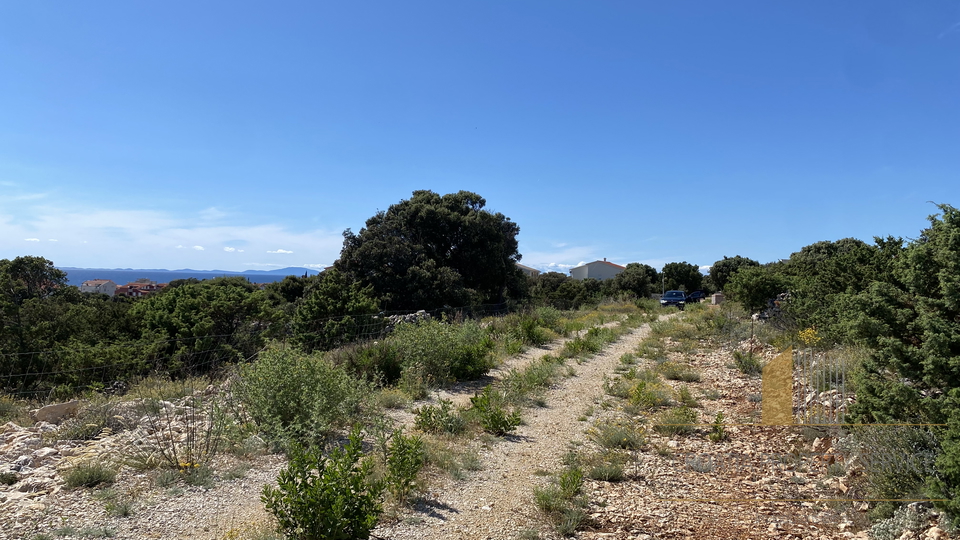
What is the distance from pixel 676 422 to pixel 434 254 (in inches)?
733

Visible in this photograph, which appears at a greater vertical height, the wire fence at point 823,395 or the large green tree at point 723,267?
the large green tree at point 723,267

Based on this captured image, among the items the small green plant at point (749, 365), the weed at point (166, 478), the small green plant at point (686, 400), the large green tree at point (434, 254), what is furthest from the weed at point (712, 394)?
the large green tree at point (434, 254)

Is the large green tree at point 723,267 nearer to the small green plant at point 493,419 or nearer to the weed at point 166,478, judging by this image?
the small green plant at point 493,419

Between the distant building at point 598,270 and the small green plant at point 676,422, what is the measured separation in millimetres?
67357

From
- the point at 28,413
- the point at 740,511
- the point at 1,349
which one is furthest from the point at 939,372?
the point at 1,349

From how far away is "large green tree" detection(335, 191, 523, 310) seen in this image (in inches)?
850

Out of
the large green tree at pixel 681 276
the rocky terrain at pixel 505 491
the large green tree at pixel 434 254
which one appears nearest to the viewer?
the rocky terrain at pixel 505 491

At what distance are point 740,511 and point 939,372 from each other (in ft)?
6.11

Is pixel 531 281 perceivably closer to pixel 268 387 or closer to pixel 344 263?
pixel 344 263

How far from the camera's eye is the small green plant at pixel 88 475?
4.26m

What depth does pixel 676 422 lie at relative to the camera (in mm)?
7234

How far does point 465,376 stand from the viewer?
33.4 ft

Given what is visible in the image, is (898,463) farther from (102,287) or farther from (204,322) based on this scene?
(102,287)

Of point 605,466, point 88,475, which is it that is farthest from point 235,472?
point 605,466
